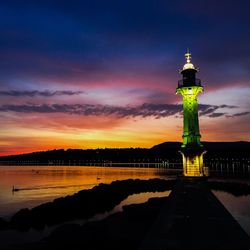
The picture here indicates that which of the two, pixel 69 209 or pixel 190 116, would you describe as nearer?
pixel 69 209

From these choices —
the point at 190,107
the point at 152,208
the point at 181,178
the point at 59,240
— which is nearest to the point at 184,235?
the point at 59,240

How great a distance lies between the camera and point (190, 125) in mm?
35750

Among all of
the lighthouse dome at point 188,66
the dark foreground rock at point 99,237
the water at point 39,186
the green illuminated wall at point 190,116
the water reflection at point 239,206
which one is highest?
the lighthouse dome at point 188,66

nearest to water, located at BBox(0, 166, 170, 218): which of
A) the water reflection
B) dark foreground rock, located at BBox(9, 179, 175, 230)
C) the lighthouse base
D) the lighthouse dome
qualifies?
dark foreground rock, located at BBox(9, 179, 175, 230)

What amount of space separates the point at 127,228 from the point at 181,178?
1904 centimetres

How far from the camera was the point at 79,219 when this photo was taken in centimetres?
2377

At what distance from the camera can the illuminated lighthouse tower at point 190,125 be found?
35219mm

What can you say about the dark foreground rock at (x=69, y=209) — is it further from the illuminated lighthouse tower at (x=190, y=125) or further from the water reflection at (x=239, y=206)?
the water reflection at (x=239, y=206)

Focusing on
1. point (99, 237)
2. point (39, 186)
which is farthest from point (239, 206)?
point (39, 186)

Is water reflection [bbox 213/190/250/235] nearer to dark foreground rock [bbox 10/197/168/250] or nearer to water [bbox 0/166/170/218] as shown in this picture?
dark foreground rock [bbox 10/197/168/250]

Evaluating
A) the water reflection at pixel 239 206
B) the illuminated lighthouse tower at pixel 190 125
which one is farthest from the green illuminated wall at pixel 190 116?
the water reflection at pixel 239 206

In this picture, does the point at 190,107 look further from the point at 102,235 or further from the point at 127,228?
the point at 102,235

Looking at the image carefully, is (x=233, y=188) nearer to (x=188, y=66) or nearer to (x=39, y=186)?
(x=188, y=66)

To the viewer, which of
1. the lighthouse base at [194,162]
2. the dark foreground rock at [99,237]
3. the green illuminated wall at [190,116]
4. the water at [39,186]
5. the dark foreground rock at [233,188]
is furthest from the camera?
the water at [39,186]
